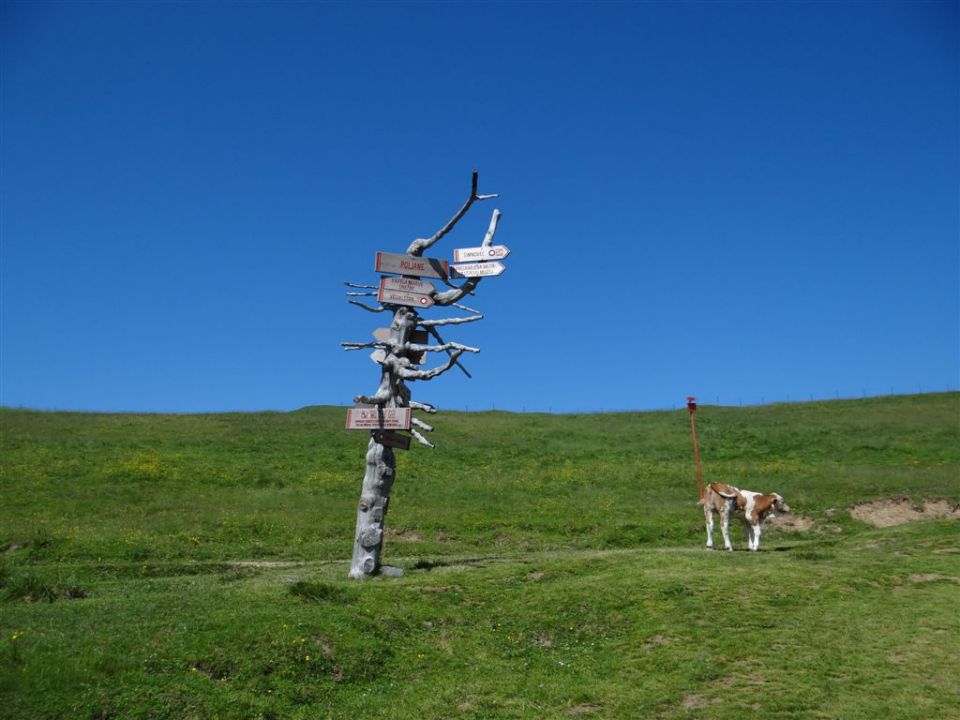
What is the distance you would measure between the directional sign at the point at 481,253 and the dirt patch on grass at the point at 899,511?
22742 millimetres

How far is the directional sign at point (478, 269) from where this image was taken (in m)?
28.8

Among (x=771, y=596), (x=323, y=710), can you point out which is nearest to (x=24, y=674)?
(x=323, y=710)

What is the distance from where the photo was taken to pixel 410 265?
28656mm

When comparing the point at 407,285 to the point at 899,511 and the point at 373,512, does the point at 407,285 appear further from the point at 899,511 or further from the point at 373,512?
the point at 899,511

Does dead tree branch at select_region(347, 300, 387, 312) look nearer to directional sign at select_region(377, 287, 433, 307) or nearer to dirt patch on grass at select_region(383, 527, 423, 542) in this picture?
directional sign at select_region(377, 287, 433, 307)

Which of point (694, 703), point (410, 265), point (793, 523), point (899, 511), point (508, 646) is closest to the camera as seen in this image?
point (694, 703)

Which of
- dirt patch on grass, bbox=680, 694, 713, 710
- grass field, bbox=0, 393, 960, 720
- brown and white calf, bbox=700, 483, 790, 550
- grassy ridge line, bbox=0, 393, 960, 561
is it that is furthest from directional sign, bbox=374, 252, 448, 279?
dirt patch on grass, bbox=680, 694, 713, 710

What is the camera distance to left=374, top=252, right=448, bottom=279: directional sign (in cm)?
2839

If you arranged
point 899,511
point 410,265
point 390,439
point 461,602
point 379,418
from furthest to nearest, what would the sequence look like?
point 899,511
point 410,265
point 390,439
point 379,418
point 461,602

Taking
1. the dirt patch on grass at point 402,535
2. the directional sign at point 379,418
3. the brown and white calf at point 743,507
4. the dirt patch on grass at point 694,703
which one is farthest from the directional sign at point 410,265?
the dirt patch on grass at point 694,703

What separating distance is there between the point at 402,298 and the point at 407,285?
451 mm

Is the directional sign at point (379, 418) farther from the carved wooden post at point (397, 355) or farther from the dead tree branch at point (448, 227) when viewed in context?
the dead tree branch at point (448, 227)

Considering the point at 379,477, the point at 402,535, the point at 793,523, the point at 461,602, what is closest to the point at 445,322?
the point at 379,477

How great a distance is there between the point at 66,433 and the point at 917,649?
55.8 metres
